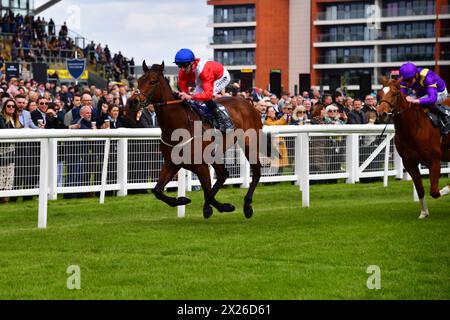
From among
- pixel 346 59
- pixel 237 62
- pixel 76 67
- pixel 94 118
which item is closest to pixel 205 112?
pixel 94 118

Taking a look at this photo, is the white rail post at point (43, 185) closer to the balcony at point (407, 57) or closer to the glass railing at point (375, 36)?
the glass railing at point (375, 36)

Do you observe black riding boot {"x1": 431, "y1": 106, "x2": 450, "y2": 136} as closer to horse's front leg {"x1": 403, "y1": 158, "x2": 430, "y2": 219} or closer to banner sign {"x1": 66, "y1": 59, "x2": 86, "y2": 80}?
horse's front leg {"x1": 403, "y1": 158, "x2": 430, "y2": 219}

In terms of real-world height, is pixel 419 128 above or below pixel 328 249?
above

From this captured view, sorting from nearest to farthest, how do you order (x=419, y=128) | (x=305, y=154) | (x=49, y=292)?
(x=49, y=292) → (x=419, y=128) → (x=305, y=154)

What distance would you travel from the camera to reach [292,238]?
8.90 metres

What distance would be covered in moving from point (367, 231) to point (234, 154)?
17.6 feet

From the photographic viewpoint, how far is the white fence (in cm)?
1088

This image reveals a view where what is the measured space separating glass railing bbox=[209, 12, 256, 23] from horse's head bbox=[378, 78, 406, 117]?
6749 centimetres

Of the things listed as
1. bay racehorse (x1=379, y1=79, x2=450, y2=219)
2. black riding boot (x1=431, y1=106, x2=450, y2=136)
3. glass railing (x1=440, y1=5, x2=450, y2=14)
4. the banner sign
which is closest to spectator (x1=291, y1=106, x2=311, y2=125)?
black riding boot (x1=431, y1=106, x2=450, y2=136)

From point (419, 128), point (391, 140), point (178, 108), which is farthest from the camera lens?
point (391, 140)

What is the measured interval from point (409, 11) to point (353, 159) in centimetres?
5684
